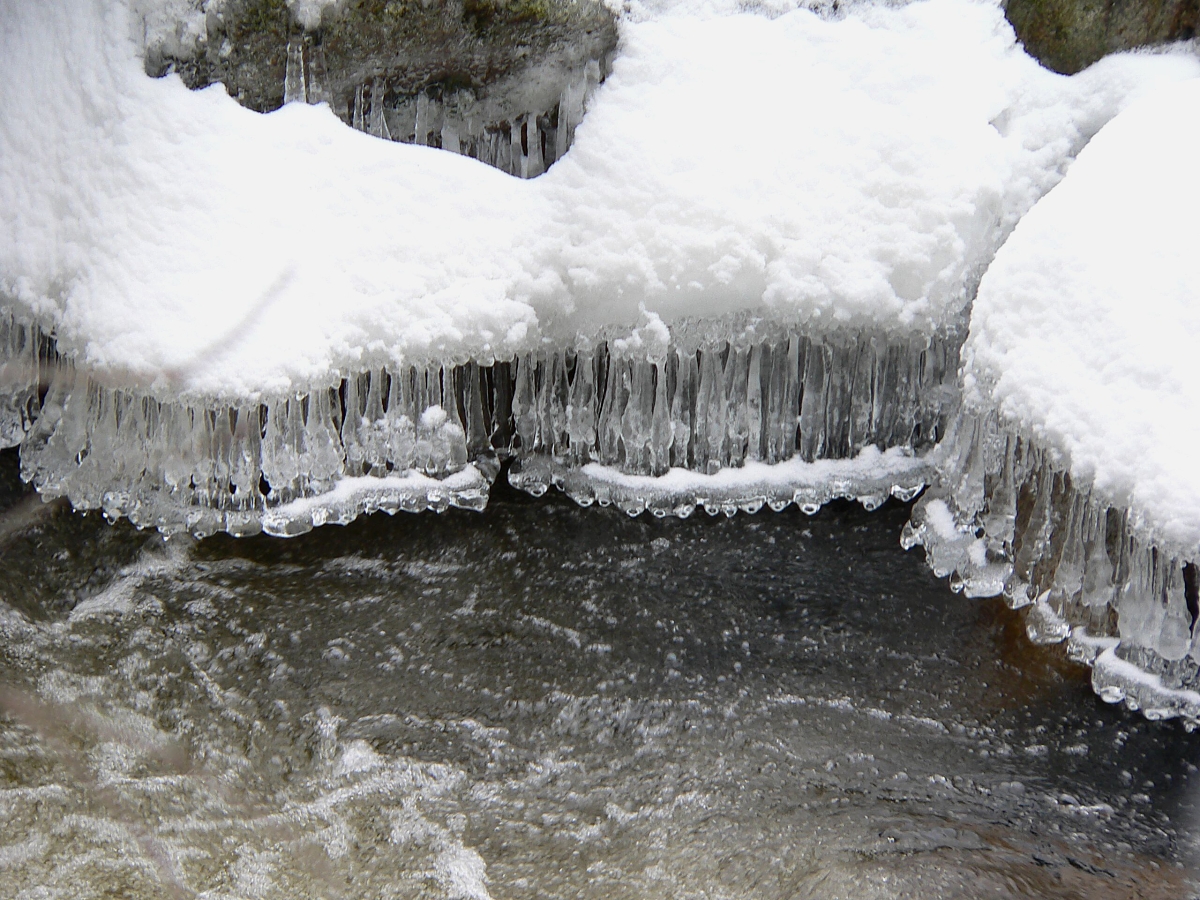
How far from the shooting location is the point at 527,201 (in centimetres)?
253

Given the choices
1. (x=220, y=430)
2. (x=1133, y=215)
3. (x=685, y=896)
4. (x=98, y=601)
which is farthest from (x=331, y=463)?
(x=1133, y=215)

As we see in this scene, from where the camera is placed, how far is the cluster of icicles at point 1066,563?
6.53ft

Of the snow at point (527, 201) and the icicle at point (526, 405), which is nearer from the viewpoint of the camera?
the snow at point (527, 201)

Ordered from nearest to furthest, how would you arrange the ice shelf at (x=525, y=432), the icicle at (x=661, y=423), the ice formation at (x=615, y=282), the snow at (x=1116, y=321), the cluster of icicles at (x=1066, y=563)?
the snow at (x=1116, y=321) < the cluster of icicles at (x=1066, y=563) < the ice formation at (x=615, y=282) < the ice shelf at (x=525, y=432) < the icicle at (x=661, y=423)

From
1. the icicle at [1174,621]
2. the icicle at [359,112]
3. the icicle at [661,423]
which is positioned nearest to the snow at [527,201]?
the icicle at [359,112]

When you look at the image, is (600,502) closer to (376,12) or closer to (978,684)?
(978,684)

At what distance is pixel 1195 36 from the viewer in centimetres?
274

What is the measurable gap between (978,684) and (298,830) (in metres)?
1.54

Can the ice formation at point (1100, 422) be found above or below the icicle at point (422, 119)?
below

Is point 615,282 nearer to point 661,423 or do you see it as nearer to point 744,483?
point 661,423

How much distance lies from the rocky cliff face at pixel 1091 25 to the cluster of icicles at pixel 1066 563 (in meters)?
1.14

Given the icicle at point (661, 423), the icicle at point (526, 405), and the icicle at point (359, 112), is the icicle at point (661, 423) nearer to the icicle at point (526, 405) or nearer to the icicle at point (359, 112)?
the icicle at point (526, 405)

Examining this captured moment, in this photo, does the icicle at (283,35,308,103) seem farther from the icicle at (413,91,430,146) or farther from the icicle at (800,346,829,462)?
the icicle at (800,346,829,462)

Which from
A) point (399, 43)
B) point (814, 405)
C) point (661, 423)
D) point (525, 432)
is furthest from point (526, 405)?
point (399, 43)
